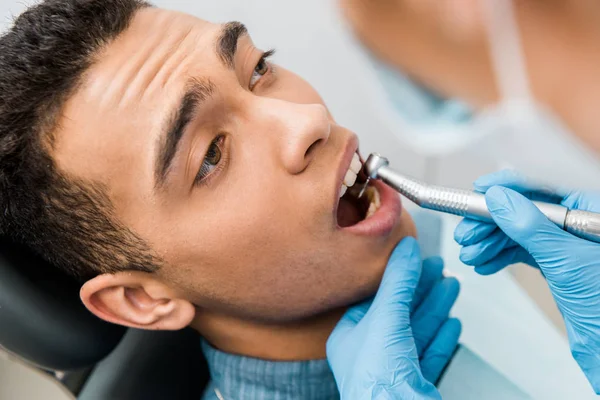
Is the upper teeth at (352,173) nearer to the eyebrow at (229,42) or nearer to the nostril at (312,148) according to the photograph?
the nostril at (312,148)

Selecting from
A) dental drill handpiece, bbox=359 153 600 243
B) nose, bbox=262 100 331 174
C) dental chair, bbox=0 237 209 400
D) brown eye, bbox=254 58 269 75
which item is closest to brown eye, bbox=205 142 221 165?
nose, bbox=262 100 331 174

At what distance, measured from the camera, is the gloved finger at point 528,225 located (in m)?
0.82

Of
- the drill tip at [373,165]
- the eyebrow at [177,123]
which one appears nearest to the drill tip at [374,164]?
the drill tip at [373,165]

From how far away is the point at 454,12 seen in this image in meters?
0.53

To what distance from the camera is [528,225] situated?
82 centimetres

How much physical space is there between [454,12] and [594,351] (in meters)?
0.64

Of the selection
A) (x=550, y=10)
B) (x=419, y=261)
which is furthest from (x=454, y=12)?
(x=419, y=261)

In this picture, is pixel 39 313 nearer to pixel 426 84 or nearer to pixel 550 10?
pixel 426 84

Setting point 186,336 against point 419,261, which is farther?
point 186,336

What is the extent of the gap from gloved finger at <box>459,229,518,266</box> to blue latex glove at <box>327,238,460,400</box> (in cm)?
10

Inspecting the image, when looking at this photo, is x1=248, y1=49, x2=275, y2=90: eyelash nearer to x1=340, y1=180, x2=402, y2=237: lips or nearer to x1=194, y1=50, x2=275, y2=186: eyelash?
x1=194, y1=50, x2=275, y2=186: eyelash

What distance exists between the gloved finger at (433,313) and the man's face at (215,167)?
222mm

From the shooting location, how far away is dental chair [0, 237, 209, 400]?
95cm

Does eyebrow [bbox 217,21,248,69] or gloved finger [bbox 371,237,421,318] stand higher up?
eyebrow [bbox 217,21,248,69]
